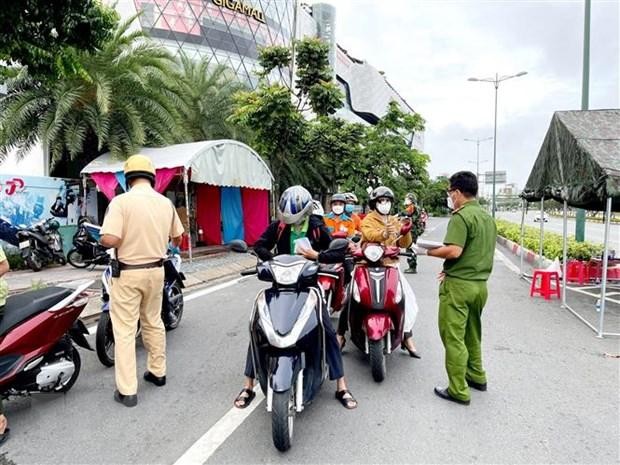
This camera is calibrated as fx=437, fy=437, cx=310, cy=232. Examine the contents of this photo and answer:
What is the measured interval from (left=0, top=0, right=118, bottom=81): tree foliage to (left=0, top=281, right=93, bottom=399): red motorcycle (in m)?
2.39

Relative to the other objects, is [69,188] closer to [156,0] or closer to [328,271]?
[328,271]

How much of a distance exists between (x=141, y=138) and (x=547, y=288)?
31.9 feet

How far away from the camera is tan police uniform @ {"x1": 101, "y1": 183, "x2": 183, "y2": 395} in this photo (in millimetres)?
3324

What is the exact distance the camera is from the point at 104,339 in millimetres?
4012

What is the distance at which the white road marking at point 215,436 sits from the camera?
2.66 meters

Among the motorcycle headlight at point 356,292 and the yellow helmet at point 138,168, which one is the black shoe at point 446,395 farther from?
the yellow helmet at point 138,168

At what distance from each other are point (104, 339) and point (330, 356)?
218cm

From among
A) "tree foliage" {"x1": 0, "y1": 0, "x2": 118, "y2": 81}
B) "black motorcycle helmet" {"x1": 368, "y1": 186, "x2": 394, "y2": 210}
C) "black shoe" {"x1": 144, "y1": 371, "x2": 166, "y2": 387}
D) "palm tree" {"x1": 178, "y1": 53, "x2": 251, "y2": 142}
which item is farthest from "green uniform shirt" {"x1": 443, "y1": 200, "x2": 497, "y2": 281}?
"palm tree" {"x1": 178, "y1": 53, "x2": 251, "y2": 142}

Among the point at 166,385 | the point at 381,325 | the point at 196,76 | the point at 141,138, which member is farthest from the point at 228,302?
the point at 196,76

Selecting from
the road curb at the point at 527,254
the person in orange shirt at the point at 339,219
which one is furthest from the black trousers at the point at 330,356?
the road curb at the point at 527,254

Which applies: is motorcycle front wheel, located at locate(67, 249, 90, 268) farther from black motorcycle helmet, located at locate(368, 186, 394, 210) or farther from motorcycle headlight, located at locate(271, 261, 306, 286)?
motorcycle headlight, located at locate(271, 261, 306, 286)

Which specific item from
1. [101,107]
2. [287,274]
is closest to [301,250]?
[287,274]

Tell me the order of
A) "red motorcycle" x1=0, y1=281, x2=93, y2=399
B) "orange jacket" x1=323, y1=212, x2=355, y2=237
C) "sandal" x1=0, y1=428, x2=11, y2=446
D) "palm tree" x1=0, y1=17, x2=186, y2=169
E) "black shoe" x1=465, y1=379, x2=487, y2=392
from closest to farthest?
1. "sandal" x1=0, y1=428, x2=11, y2=446
2. "red motorcycle" x1=0, y1=281, x2=93, y2=399
3. "black shoe" x1=465, y1=379, x2=487, y2=392
4. "orange jacket" x1=323, y1=212, x2=355, y2=237
5. "palm tree" x1=0, y1=17, x2=186, y2=169

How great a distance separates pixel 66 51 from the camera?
4781 mm
